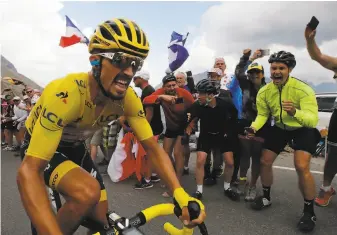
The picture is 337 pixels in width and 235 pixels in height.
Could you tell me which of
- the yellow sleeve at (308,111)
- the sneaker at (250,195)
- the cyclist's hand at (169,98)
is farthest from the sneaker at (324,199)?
the cyclist's hand at (169,98)

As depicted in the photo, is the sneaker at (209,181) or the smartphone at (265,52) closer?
the smartphone at (265,52)

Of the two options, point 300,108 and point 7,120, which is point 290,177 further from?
point 7,120

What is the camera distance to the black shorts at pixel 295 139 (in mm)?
3811

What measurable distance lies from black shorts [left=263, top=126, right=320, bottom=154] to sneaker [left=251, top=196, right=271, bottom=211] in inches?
30.9

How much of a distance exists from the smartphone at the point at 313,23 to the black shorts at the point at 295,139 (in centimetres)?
123

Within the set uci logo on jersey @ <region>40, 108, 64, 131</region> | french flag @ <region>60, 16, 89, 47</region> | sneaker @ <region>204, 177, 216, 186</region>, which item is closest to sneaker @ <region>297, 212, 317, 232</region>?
sneaker @ <region>204, 177, 216, 186</region>

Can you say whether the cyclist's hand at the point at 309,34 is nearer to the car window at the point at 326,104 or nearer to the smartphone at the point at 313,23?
the smartphone at the point at 313,23

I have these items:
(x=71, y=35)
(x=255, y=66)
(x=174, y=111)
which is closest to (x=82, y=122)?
(x=174, y=111)

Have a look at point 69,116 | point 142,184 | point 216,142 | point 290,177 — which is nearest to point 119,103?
point 69,116

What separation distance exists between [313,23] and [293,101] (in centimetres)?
100

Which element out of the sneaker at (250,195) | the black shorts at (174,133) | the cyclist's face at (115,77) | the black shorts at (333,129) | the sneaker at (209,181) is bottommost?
the sneaker at (209,181)

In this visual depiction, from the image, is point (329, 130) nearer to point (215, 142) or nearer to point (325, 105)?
point (215, 142)

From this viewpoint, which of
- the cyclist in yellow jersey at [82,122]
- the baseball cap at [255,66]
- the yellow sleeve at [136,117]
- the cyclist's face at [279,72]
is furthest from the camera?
the baseball cap at [255,66]

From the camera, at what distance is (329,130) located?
438 cm
